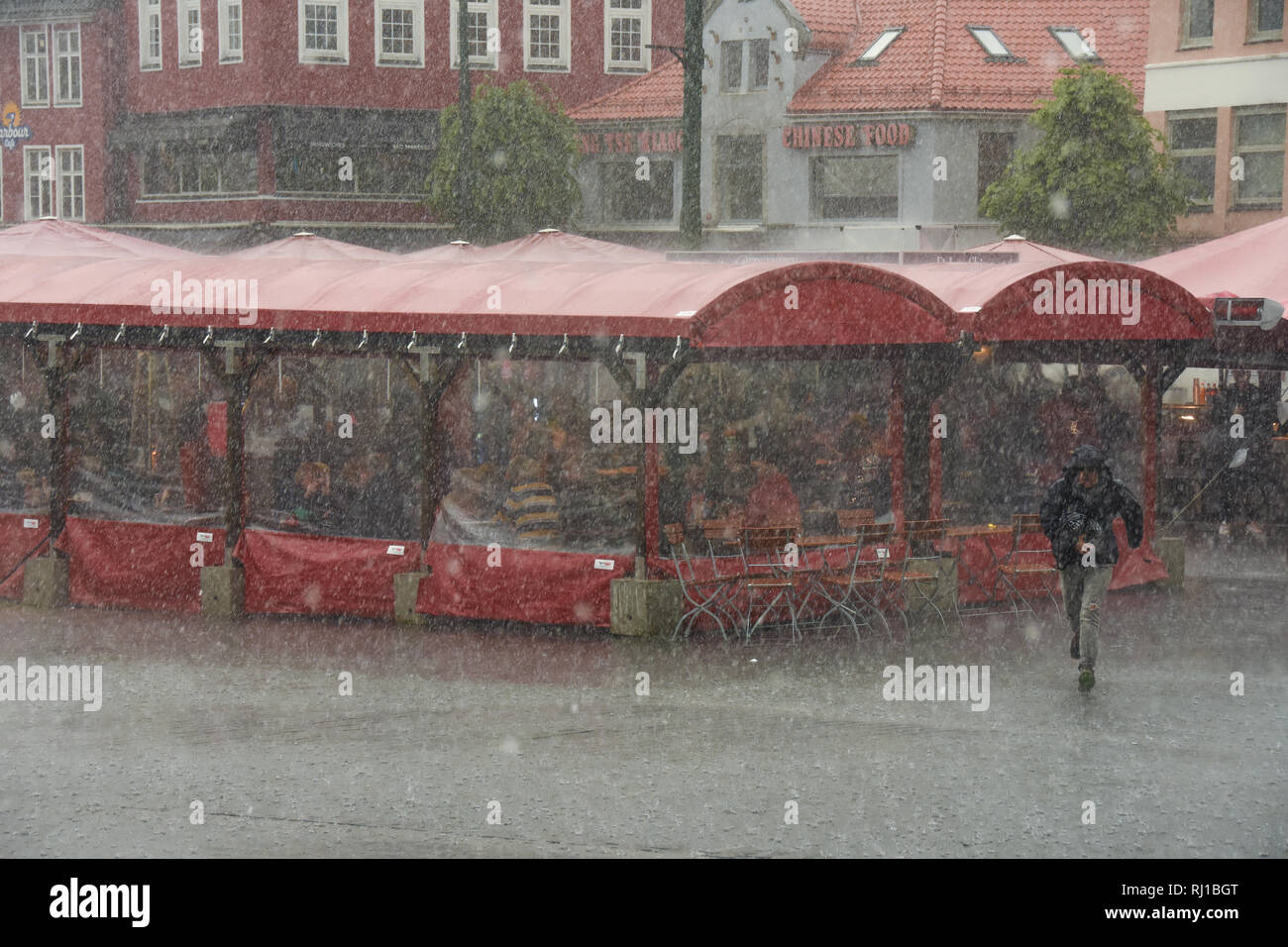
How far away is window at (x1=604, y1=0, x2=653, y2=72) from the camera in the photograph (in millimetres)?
47625

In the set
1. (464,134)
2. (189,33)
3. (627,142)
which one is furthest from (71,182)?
(464,134)

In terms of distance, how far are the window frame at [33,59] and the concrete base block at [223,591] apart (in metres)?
33.5

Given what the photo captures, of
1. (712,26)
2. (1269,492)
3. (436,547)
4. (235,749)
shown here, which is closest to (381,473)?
(436,547)

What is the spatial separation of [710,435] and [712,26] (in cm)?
2542

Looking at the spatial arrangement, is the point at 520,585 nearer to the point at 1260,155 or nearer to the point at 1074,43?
the point at 1260,155

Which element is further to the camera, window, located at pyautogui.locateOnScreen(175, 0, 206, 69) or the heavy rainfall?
window, located at pyautogui.locateOnScreen(175, 0, 206, 69)

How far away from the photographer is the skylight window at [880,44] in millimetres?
43375

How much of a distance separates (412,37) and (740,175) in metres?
8.11

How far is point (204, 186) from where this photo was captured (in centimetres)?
4578

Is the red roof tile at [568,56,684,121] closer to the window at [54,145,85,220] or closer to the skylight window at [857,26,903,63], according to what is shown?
the skylight window at [857,26,903,63]

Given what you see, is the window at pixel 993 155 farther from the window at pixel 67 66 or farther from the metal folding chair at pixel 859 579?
the metal folding chair at pixel 859 579

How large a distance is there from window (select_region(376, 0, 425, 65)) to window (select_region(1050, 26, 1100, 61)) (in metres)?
13.8

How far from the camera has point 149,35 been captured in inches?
1849

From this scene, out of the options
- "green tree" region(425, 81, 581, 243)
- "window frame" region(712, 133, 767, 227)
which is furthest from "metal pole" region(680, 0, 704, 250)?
"window frame" region(712, 133, 767, 227)
